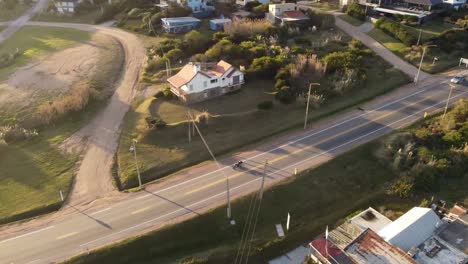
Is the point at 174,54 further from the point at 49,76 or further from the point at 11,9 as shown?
the point at 11,9

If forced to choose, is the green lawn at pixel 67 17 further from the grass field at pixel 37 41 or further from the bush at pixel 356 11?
the bush at pixel 356 11

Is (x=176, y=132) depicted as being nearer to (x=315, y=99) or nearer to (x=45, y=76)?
(x=315, y=99)

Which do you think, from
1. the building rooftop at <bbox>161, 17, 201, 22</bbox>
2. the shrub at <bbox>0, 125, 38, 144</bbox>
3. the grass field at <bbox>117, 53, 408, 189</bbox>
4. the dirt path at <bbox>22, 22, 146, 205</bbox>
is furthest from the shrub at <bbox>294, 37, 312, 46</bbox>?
the shrub at <bbox>0, 125, 38, 144</bbox>

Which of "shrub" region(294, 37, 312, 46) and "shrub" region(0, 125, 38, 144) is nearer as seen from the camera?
"shrub" region(0, 125, 38, 144)

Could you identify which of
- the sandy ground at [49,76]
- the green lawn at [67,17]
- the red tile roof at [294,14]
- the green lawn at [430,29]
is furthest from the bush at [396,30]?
the green lawn at [67,17]

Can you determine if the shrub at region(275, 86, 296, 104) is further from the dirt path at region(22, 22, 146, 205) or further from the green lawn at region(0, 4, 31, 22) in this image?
the green lawn at region(0, 4, 31, 22)
